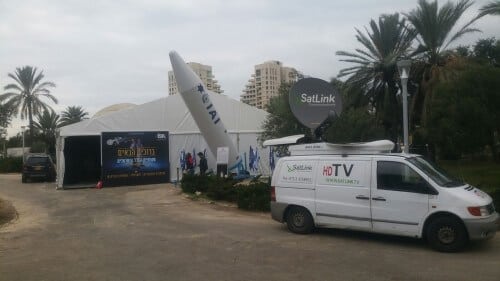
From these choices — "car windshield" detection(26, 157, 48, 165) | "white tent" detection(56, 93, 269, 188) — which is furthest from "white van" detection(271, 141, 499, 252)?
"car windshield" detection(26, 157, 48, 165)

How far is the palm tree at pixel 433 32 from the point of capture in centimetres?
2545

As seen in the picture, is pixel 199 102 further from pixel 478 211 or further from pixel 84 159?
pixel 478 211

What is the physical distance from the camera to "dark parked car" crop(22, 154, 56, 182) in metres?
28.2

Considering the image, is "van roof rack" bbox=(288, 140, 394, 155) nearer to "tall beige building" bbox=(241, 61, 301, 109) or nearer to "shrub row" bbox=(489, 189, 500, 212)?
"shrub row" bbox=(489, 189, 500, 212)

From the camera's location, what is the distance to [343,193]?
9.45m

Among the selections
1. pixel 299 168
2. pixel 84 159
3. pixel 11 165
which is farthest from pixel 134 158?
pixel 11 165

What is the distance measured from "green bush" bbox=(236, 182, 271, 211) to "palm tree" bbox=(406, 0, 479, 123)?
13.7 meters

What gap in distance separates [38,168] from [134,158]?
25.4 feet

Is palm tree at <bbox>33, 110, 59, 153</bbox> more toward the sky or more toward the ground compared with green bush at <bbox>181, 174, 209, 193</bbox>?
more toward the sky

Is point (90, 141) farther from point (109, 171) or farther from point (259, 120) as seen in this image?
point (259, 120)

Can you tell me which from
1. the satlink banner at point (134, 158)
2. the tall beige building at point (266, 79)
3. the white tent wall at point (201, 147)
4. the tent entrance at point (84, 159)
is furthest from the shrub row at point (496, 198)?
the tall beige building at point (266, 79)

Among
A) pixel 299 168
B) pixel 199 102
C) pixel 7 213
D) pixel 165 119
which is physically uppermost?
pixel 199 102

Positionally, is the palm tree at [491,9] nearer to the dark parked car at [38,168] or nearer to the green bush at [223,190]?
the green bush at [223,190]

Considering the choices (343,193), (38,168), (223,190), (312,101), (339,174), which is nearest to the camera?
(343,193)
